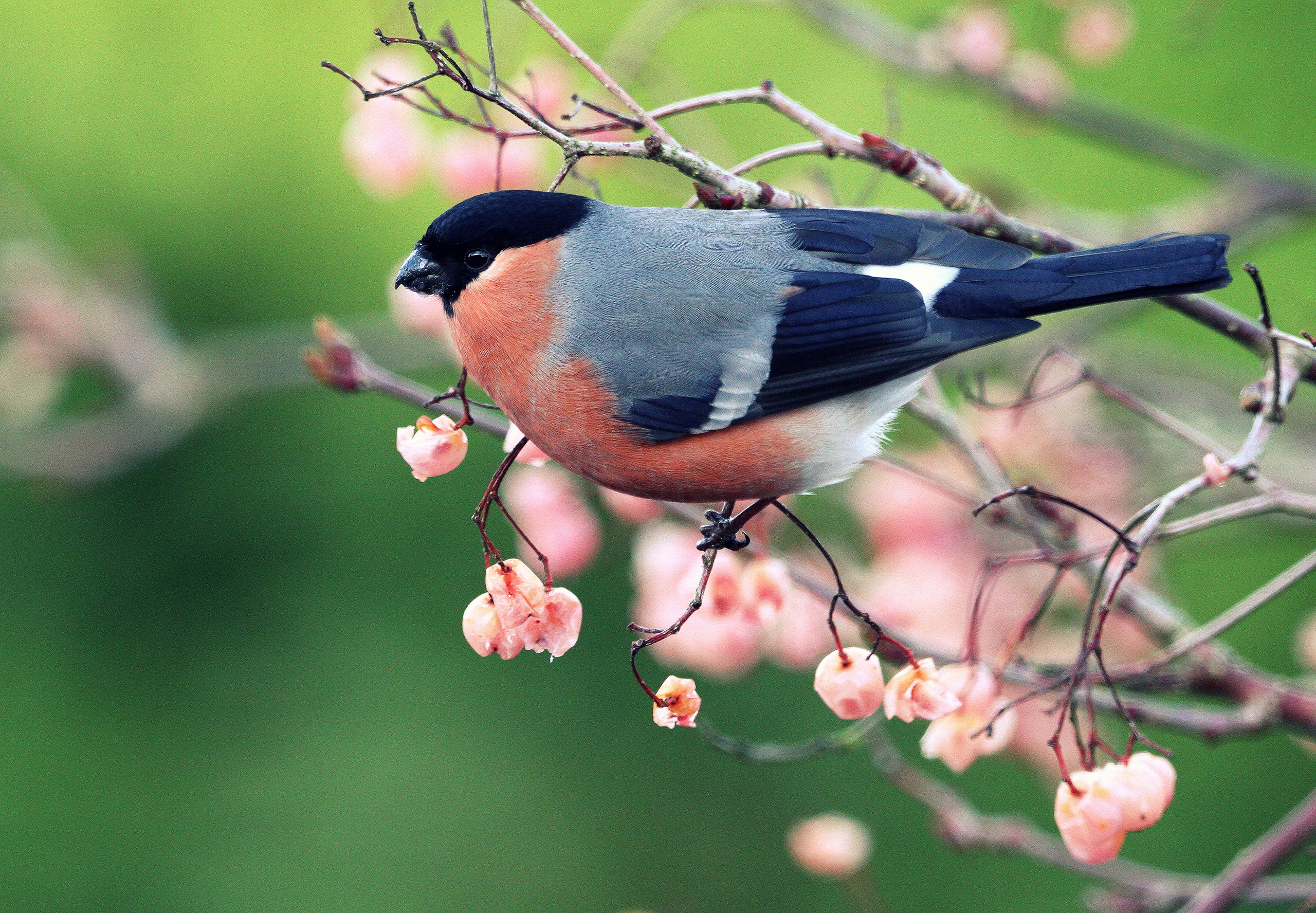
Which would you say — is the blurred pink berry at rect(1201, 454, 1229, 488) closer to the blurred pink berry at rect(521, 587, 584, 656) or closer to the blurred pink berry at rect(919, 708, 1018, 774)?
the blurred pink berry at rect(919, 708, 1018, 774)

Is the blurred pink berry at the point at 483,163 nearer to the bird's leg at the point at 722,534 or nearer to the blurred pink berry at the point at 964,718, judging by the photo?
the bird's leg at the point at 722,534

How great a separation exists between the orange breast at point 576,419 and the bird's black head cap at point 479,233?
2cm

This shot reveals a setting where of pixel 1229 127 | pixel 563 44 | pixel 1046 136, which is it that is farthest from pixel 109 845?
pixel 1229 127

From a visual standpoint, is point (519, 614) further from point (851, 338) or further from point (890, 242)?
point (890, 242)

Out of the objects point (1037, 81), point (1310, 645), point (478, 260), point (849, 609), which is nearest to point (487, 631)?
point (849, 609)

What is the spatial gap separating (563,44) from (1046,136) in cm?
366

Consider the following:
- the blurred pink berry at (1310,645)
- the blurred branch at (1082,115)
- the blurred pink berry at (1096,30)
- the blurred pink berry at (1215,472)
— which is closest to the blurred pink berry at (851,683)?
the blurred pink berry at (1215,472)

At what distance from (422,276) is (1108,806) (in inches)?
43.6

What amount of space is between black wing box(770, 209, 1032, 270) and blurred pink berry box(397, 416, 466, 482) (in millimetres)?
554

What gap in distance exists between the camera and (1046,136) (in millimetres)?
4680

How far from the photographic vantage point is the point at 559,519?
2619 millimetres

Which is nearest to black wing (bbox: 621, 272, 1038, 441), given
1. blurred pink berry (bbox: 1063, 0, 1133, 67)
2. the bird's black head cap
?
the bird's black head cap

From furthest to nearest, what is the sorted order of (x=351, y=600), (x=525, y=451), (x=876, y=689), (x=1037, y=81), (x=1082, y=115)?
(x=351, y=600) → (x=1037, y=81) → (x=1082, y=115) → (x=525, y=451) → (x=876, y=689)

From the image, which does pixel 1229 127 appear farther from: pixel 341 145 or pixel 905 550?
pixel 341 145
